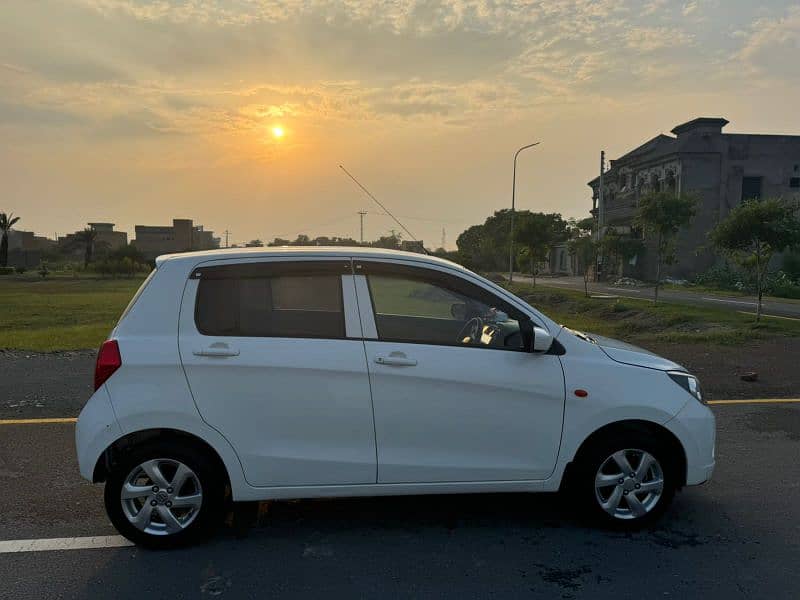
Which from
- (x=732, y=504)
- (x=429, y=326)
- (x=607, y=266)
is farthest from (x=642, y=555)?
→ (x=607, y=266)

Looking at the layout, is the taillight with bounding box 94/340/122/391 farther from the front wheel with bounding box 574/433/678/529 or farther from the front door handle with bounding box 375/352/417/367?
the front wheel with bounding box 574/433/678/529

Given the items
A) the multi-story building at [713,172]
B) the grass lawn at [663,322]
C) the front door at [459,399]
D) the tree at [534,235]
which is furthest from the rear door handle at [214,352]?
the multi-story building at [713,172]

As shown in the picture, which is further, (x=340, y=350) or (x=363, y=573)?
(x=340, y=350)

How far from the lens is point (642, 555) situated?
11.6 ft

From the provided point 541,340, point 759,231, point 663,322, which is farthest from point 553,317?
point 541,340

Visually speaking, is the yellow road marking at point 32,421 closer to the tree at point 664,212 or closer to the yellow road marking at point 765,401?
the yellow road marking at point 765,401

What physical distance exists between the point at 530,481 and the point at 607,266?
2114 inches

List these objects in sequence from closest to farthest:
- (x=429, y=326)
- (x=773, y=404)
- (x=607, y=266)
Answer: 1. (x=429, y=326)
2. (x=773, y=404)
3. (x=607, y=266)

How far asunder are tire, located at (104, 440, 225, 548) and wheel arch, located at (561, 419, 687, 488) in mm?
2177

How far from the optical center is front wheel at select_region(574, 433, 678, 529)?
3766 millimetres

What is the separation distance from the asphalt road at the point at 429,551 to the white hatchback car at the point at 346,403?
0.26 meters

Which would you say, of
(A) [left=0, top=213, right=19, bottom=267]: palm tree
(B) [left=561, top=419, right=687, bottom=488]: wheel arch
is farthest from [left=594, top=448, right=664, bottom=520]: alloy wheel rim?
(A) [left=0, top=213, right=19, bottom=267]: palm tree

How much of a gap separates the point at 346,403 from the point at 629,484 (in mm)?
1847

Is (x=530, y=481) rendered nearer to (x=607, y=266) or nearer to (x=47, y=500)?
(x=47, y=500)
